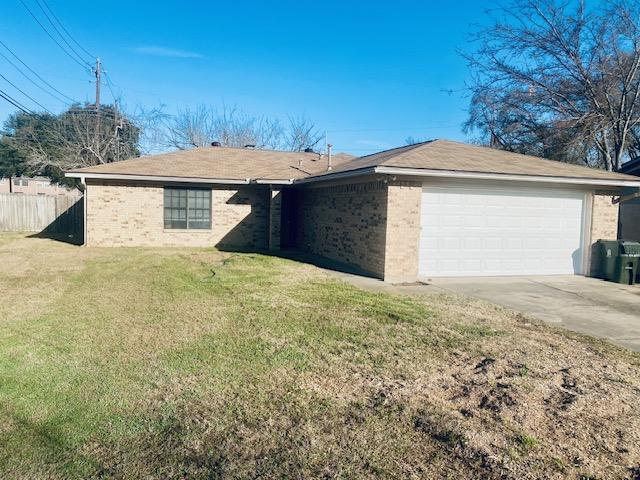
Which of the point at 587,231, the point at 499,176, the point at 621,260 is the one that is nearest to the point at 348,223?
the point at 499,176

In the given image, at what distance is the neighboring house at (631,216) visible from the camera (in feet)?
52.6

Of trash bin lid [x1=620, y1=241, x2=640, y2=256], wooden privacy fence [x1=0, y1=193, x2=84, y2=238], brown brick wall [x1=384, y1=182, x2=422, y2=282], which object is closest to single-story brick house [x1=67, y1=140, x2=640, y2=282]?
brown brick wall [x1=384, y1=182, x2=422, y2=282]

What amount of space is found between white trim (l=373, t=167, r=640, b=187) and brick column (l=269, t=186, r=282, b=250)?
Answer: 24.2 feet

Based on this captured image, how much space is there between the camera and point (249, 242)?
59.8 feet

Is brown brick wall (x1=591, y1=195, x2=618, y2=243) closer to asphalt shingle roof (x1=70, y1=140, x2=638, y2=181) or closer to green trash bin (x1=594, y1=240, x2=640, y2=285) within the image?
green trash bin (x1=594, y1=240, x2=640, y2=285)

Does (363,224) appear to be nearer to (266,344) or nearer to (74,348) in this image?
(266,344)

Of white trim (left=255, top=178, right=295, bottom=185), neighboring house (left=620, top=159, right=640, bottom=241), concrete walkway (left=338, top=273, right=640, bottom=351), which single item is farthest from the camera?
white trim (left=255, top=178, right=295, bottom=185)

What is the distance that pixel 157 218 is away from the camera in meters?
17.3

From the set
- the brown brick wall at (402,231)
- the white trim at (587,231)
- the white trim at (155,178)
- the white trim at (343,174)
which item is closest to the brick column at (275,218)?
the white trim at (155,178)

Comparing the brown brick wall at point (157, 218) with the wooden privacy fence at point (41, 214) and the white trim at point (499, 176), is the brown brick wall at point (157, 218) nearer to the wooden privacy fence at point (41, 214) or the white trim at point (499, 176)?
the wooden privacy fence at point (41, 214)

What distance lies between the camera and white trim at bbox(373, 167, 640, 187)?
10623 millimetres

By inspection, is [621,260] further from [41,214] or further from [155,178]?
[41,214]

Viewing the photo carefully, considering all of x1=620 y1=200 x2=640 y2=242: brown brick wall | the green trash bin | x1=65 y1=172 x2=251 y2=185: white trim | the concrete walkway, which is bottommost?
the concrete walkway

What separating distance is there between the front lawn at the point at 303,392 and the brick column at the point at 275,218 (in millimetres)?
9174
